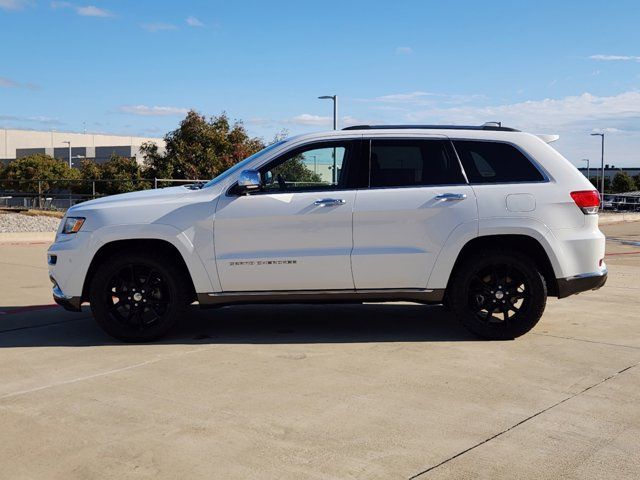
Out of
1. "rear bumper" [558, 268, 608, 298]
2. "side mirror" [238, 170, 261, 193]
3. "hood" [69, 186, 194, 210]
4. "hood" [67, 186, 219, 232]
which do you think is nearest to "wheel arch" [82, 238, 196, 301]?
"hood" [67, 186, 219, 232]

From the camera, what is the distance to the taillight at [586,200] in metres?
6.33

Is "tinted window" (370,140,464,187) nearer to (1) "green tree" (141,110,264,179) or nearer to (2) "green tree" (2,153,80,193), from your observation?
(1) "green tree" (141,110,264,179)

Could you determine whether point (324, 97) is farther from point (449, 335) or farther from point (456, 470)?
point (456, 470)

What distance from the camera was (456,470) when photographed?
358 cm

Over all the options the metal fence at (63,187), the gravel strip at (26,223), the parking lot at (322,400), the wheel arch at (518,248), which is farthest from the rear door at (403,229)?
the metal fence at (63,187)

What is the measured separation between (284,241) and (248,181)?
0.60 metres

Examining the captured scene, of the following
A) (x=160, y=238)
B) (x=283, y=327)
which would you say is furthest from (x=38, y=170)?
(x=160, y=238)

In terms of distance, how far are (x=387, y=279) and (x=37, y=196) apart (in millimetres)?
25597

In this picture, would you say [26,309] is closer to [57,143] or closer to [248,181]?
[248,181]

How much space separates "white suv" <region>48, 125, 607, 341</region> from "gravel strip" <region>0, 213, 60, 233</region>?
47.5ft

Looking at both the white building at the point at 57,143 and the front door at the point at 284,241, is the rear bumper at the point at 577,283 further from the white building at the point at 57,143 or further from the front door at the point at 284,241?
the white building at the point at 57,143

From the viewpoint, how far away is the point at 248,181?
243 inches

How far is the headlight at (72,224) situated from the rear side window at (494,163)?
3.42 meters

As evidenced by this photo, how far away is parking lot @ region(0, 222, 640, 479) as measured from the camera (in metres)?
3.70
